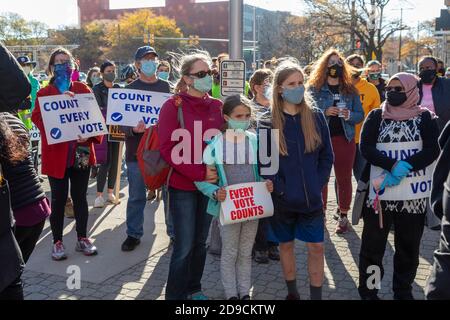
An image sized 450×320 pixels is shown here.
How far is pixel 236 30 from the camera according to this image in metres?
5.64

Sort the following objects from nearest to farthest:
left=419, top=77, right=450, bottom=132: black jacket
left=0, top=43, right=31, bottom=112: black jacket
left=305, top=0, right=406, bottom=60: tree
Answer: left=0, top=43, right=31, bottom=112: black jacket, left=419, top=77, right=450, bottom=132: black jacket, left=305, top=0, right=406, bottom=60: tree

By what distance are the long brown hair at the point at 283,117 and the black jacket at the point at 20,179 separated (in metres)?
1.77

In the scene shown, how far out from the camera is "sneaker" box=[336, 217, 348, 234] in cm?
591

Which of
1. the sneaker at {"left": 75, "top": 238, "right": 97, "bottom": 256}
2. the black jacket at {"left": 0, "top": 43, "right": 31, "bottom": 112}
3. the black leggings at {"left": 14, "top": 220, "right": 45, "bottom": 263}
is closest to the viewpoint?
the black jacket at {"left": 0, "top": 43, "right": 31, "bottom": 112}

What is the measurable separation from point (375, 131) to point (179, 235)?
180cm

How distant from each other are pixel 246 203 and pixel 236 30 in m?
2.59

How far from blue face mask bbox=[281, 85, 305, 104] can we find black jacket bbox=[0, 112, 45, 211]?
1908 mm

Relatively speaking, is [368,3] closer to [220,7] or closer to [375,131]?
[375,131]

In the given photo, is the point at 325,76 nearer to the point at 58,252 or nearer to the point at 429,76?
the point at 429,76

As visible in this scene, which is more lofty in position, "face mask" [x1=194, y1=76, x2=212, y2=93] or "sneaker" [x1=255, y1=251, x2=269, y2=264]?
"face mask" [x1=194, y1=76, x2=212, y2=93]

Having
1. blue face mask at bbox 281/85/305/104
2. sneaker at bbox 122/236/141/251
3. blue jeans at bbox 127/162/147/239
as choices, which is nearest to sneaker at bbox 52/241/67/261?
sneaker at bbox 122/236/141/251

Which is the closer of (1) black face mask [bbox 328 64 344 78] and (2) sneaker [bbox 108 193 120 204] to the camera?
(1) black face mask [bbox 328 64 344 78]

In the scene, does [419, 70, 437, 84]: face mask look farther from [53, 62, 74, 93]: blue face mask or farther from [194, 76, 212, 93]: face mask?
[53, 62, 74, 93]: blue face mask

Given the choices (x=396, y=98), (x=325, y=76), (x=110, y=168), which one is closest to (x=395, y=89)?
(x=396, y=98)
